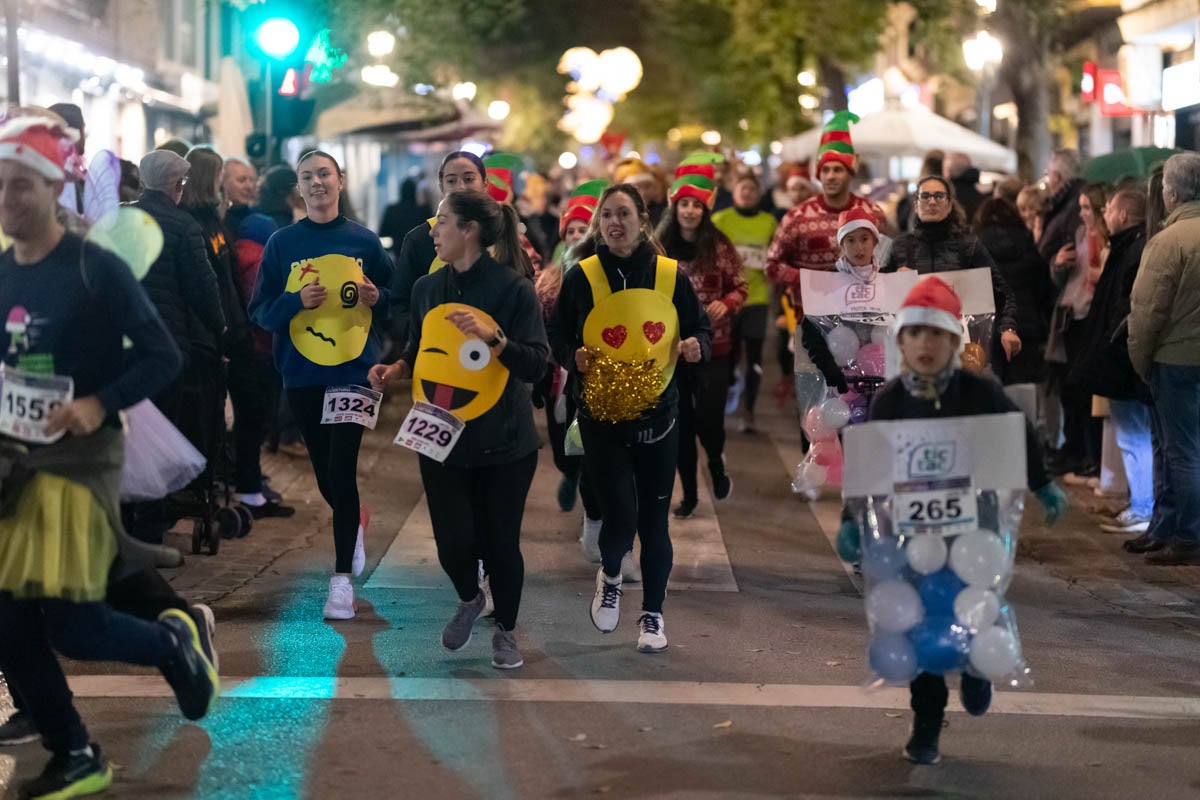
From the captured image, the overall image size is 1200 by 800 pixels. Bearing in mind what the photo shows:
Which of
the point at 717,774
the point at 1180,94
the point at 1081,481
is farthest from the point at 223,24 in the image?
the point at 717,774

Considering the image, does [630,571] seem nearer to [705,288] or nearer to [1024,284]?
[705,288]

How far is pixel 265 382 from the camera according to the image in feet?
35.5

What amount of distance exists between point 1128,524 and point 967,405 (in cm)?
546

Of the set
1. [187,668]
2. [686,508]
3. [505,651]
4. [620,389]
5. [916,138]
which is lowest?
[505,651]

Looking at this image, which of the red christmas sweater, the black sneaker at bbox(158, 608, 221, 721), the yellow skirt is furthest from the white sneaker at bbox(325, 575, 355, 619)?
the red christmas sweater

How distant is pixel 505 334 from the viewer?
22.1 feet

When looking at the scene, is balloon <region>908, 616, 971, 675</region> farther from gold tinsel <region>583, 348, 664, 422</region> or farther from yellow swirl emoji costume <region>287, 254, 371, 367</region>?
yellow swirl emoji costume <region>287, 254, 371, 367</region>

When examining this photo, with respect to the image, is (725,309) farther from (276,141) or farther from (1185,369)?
(276,141)

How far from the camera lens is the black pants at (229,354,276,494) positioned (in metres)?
10.6

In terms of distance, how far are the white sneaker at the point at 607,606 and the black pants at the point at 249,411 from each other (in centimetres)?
379

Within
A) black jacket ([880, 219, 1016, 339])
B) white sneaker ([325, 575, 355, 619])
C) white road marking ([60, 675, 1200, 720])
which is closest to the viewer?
white road marking ([60, 675, 1200, 720])

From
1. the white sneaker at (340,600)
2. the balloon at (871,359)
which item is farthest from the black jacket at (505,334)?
the balloon at (871,359)

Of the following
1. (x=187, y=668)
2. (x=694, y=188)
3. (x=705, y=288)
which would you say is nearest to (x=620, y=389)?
(x=187, y=668)

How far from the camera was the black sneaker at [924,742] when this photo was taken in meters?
5.75
